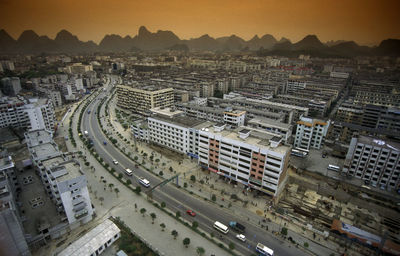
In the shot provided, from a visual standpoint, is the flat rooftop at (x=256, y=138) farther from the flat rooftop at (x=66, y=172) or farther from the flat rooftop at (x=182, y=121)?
the flat rooftop at (x=66, y=172)

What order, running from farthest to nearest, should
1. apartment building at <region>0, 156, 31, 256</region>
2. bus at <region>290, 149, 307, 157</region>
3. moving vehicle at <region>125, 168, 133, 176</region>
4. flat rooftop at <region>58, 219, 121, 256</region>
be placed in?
bus at <region>290, 149, 307, 157</region>
moving vehicle at <region>125, 168, 133, 176</region>
flat rooftop at <region>58, 219, 121, 256</region>
apartment building at <region>0, 156, 31, 256</region>

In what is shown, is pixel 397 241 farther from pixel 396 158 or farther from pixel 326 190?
pixel 396 158

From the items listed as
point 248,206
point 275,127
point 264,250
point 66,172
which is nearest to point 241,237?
point 264,250

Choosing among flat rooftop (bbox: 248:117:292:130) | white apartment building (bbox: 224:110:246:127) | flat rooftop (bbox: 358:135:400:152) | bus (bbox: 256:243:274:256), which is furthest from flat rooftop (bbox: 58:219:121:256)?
flat rooftop (bbox: 358:135:400:152)

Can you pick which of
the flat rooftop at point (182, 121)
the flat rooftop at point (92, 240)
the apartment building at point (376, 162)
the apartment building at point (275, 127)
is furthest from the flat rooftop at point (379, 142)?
the flat rooftop at point (92, 240)

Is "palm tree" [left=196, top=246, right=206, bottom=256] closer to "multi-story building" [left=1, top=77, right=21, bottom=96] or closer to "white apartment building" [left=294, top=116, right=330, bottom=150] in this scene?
"white apartment building" [left=294, top=116, right=330, bottom=150]

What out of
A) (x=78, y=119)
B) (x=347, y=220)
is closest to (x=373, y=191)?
(x=347, y=220)

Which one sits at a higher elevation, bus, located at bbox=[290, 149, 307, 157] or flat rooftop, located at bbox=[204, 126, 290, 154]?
flat rooftop, located at bbox=[204, 126, 290, 154]
